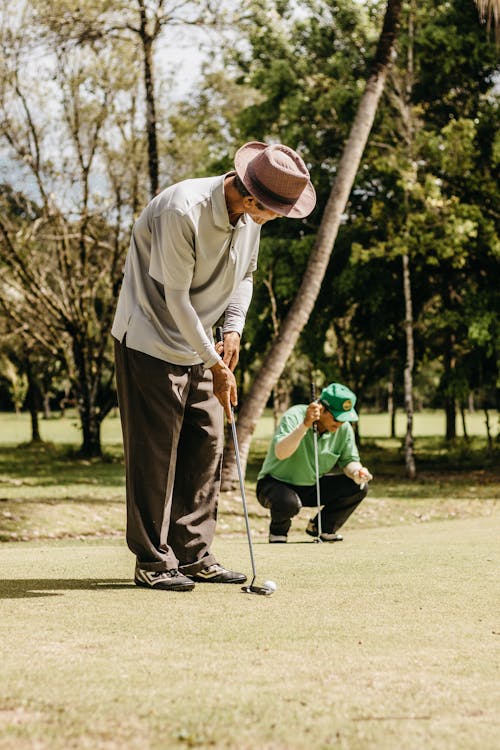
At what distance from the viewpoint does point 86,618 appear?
4160mm

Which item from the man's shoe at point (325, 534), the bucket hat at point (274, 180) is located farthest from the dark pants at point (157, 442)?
the man's shoe at point (325, 534)

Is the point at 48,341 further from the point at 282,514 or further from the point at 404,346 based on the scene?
the point at 282,514

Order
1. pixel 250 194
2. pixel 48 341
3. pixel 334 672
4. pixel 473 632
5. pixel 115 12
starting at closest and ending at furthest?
pixel 334 672 → pixel 473 632 → pixel 250 194 → pixel 115 12 → pixel 48 341

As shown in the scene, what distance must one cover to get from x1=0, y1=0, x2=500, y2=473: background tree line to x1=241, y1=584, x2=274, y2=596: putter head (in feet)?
50.3

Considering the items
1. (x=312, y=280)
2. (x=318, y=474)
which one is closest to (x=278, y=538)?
(x=318, y=474)

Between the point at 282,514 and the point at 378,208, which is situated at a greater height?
the point at 378,208

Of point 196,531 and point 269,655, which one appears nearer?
point 269,655

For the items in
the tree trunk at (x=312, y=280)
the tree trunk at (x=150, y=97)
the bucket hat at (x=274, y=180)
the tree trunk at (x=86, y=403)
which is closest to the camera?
the bucket hat at (x=274, y=180)

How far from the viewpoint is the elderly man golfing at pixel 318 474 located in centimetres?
808

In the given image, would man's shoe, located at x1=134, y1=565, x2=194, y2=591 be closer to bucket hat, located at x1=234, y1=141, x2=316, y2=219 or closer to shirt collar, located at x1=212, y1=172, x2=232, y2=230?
shirt collar, located at x1=212, y1=172, x2=232, y2=230

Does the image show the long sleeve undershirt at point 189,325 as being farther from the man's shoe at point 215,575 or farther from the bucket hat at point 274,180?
the man's shoe at point 215,575

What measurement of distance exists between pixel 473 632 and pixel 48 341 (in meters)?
24.5

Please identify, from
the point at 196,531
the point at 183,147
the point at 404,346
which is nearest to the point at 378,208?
the point at 404,346

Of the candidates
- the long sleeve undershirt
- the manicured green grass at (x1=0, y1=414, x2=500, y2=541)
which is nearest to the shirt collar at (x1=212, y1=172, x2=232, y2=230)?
the long sleeve undershirt
